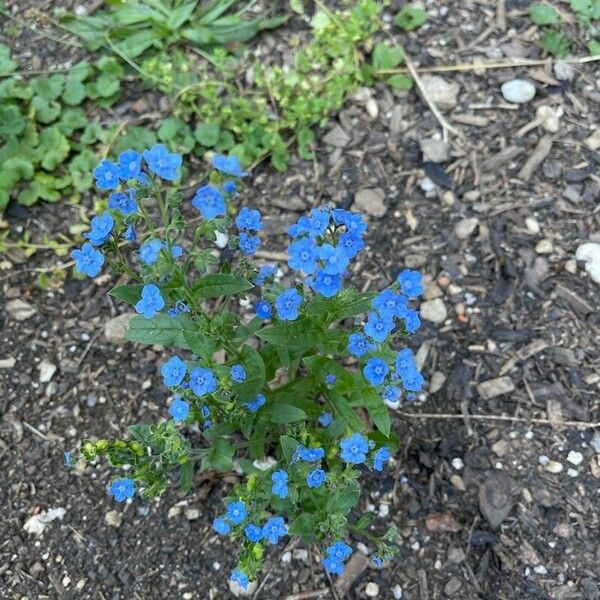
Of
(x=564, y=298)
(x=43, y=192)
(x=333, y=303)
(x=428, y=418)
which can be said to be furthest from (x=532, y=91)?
(x=43, y=192)

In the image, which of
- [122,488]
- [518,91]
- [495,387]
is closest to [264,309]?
[122,488]

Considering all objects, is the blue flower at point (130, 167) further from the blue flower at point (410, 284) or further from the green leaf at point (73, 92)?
the green leaf at point (73, 92)

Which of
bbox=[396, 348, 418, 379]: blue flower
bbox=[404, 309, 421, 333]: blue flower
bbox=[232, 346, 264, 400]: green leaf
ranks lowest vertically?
bbox=[232, 346, 264, 400]: green leaf

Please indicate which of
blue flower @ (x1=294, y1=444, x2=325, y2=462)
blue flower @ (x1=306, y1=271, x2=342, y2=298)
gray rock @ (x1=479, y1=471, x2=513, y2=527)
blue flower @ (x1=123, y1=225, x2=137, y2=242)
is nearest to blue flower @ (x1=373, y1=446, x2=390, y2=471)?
blue flower @ (x1=294, y1=444, x2=325, y2=462)

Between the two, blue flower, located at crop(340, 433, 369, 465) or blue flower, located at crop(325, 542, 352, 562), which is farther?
blue flower, located at crop(325, 542, 352, 562)

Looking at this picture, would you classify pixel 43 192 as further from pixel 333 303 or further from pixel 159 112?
pixel 333 303

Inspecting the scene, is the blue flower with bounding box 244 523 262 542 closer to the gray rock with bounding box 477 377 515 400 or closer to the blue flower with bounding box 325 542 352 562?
the blue flower with bounding box 325 542 352 562
